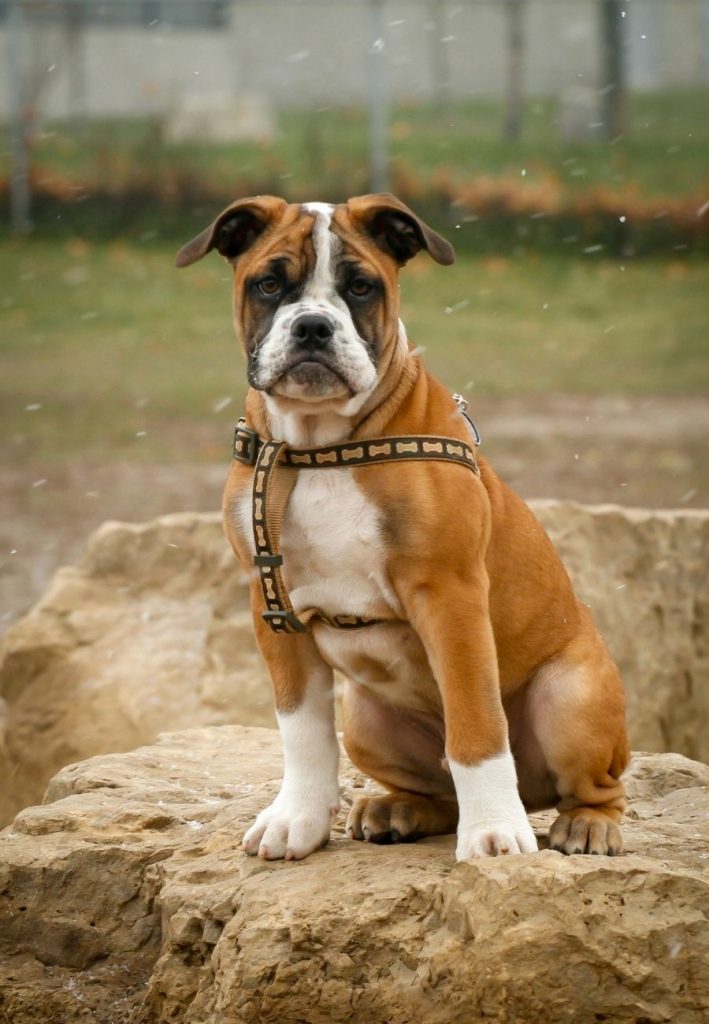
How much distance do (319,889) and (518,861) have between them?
551mm

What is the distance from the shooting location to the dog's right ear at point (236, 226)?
3814mm

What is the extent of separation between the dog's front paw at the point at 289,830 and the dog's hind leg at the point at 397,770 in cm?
20

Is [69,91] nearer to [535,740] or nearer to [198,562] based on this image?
[198,562]

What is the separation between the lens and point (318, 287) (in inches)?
144

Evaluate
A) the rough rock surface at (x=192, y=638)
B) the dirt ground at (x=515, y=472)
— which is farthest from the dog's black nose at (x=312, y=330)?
the dirt ground at (x=515, y=472)

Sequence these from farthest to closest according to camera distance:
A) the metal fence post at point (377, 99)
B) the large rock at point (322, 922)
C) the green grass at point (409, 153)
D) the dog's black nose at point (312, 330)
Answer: the green grass at point (409, 153) < the metal fence post at point (377, 99) < the dog's black nose at point (312, 330) < the large rock at point (322, 922)

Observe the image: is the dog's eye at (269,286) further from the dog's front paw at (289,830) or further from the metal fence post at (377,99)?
the metal fence post at (377,99)

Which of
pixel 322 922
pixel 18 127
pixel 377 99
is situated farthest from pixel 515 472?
pixel 322 922

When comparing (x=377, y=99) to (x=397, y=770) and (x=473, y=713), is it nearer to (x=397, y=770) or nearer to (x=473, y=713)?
(x=397, y=770)

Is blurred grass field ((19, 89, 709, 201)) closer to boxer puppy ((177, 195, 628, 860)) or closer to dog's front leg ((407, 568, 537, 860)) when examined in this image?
boxer puppy ((177, 195, 628, 860))

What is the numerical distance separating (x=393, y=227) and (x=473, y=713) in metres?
1.33

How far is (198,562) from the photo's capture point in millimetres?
6898

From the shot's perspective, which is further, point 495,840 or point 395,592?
point 395,592

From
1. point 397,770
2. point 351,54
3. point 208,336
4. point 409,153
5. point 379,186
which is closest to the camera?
point 397,770
